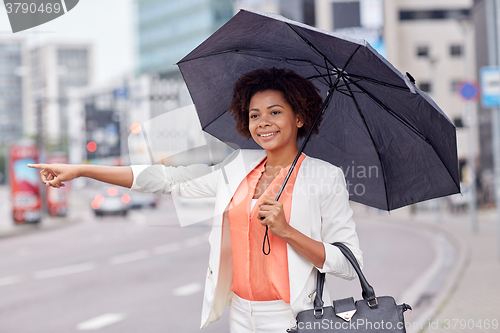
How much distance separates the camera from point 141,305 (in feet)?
22.0

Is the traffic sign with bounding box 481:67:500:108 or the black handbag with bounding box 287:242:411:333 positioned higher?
the traffic sign with bounding box 481:67:500:108

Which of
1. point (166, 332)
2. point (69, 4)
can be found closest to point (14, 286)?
point (166, 332)

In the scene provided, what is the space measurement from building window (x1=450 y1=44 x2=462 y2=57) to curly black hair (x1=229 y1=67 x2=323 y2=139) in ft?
150

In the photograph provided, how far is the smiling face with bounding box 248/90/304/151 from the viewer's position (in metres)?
2.07

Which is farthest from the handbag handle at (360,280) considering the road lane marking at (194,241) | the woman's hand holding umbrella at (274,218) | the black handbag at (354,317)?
the road lane marking at (194,241)

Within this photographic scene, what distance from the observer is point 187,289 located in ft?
25.0

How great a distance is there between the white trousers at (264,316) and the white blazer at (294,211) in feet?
0.25

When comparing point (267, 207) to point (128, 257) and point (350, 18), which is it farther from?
point (350, 18)

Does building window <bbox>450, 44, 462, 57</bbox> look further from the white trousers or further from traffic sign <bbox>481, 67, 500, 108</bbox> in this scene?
the white trousers

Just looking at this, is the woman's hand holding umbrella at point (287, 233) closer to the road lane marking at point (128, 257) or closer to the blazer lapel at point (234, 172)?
the blazer lapel at point (234, 172)

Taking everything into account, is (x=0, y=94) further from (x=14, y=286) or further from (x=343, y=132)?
(x=343, y=132)

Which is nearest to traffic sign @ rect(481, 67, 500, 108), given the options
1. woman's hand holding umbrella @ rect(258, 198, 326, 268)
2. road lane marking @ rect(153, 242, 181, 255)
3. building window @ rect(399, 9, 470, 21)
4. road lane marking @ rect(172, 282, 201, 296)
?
road lane marking @ rect(172, 282, 201, 296)

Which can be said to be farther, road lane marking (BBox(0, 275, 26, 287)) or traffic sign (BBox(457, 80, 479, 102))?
traffic sign (BBox(457, 80, 479, 102))

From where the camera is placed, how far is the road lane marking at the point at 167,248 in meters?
11.8
